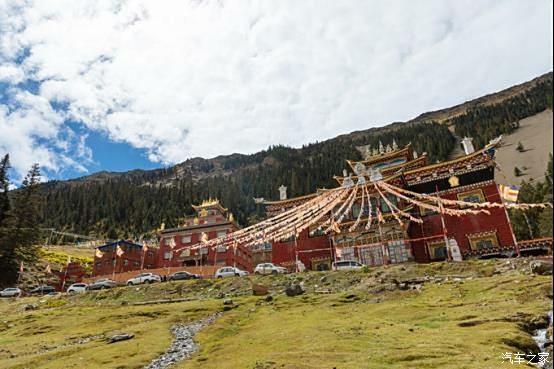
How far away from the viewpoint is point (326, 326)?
17719mm

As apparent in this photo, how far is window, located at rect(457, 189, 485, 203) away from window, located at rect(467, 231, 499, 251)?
3591mm

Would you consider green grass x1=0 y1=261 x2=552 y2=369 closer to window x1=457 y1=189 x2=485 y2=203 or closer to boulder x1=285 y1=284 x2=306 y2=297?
boulder x1=285 y1=284 x2=306 y2=297

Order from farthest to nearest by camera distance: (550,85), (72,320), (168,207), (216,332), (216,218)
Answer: (168,207), (216,218), (72,320), (216,332), (550,85)

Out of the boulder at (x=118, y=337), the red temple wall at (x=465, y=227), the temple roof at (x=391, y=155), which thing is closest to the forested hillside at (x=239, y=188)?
the temple roof at (x=391, y=155)

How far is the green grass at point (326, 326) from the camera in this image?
12.2 metres

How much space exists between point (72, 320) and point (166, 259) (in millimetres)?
33007

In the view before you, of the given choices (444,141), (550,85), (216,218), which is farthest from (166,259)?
(444,141)

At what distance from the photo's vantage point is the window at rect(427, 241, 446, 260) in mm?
41500

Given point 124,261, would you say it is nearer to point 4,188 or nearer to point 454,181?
point 4,188

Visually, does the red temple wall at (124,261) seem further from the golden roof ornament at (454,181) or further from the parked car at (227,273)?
the golden roof ornament at (454,181)

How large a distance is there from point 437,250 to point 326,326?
93.3 feet

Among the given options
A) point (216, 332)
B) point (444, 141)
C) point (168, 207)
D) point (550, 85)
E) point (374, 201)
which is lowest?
point (216, 332)

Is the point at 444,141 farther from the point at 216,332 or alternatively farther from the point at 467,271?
the point at 216,332

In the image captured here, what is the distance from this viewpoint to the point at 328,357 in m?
12.4
